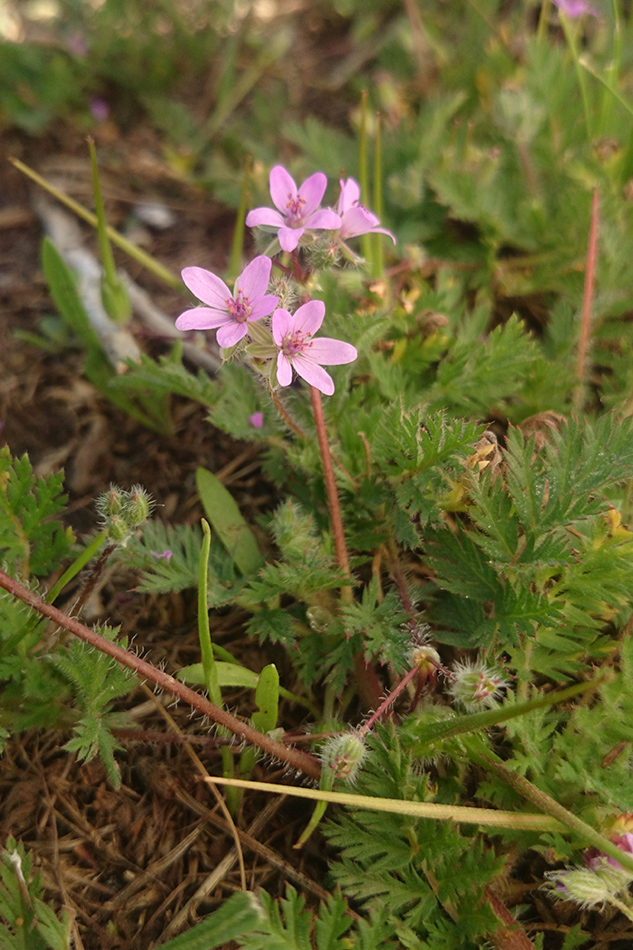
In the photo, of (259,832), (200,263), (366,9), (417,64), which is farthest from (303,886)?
(366,9)

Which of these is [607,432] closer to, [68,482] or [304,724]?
[304,724]

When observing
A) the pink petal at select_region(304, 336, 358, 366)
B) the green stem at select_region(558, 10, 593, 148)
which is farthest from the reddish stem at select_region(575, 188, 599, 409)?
the pink petal at select_region(304, 336, 358, 366)

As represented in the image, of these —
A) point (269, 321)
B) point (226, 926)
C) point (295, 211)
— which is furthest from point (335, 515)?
point (226, 926)

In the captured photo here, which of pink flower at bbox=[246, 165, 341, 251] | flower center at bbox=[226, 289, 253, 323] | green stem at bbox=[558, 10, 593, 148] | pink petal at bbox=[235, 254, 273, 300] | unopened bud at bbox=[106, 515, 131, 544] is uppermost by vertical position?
green stem at bbox=[558, 10, 593, 148]

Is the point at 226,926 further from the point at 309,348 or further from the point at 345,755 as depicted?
the point at 309,348

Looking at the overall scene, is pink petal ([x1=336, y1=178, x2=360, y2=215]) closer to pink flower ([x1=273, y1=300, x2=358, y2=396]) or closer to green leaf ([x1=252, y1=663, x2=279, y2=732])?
pink flower ([x1=273, y1=300, x2=358, y2=396])

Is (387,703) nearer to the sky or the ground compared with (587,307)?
nearer to the ground
